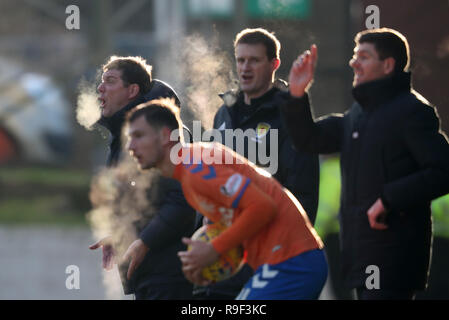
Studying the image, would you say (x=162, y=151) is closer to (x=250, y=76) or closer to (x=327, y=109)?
(x=250, y=76)

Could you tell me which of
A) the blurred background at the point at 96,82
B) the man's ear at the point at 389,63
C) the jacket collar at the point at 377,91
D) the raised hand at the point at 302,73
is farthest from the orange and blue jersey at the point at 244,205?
the blurred background at the point at 96,82

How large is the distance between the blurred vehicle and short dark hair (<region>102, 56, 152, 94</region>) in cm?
1816

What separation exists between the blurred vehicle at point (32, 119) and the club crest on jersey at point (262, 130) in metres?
18.3

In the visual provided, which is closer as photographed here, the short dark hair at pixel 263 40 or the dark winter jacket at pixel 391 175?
the dark winter jacket at pixel 391 175

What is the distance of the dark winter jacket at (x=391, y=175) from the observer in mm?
5293

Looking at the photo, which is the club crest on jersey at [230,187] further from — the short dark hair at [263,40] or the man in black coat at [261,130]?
the short dark hair at [263,40]

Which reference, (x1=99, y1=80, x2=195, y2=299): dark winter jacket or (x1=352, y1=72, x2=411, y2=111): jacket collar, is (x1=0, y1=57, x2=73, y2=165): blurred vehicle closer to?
(x1=99, y1=80, x2=195, y2=299): dark winter jacket

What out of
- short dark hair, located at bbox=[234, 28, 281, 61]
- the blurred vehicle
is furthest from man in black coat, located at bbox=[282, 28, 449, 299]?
the blurred vehicle

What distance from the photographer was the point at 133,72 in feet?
20.1

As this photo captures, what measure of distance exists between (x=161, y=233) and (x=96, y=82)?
1188mm

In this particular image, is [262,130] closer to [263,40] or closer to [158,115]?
[263,40]

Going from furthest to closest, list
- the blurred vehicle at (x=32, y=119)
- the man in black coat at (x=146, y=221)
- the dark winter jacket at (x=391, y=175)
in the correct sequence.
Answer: the blurred vehicle at (x=32, y=119)
the man in black coat at (x=146, y=221)
the dark winter jacket at (x=391, y=175)

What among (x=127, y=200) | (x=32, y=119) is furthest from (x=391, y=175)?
(x=32, y=119)
